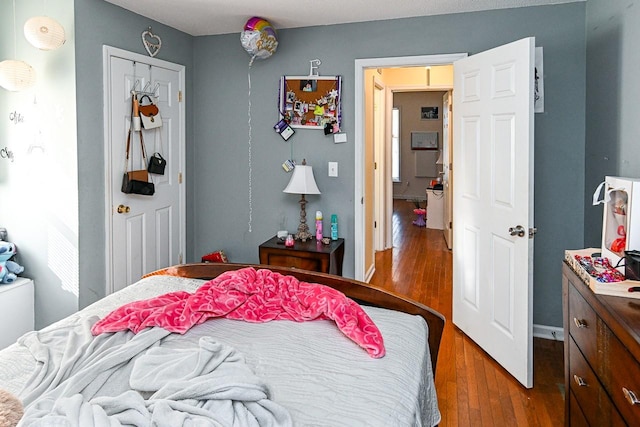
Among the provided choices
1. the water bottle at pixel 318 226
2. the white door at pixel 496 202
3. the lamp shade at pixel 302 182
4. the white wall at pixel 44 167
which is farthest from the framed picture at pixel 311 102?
the white wall at pixel 44 167

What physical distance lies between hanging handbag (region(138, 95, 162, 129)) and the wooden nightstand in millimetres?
1272

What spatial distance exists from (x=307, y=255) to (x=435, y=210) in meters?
4.81

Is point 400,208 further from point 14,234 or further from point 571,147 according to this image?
point 14,234

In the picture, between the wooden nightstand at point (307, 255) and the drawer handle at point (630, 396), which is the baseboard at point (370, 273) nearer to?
the wooden nightstand at point (307, 255)

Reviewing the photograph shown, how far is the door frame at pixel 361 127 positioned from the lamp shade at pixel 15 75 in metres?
2.26

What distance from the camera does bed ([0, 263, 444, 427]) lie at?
46.1 inches

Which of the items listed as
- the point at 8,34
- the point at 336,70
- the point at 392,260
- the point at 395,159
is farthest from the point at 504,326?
the point at 395,159

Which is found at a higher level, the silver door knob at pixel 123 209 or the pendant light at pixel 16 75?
the pendant light at pixel 16 75

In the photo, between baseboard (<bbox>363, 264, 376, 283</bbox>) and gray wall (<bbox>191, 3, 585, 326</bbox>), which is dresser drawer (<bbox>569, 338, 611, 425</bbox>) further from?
baseboard (<bbox>363, 264, 376, 283</bbox>)

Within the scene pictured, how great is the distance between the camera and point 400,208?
10.0 metres

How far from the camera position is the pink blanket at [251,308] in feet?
5.60

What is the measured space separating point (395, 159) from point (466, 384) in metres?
8.46

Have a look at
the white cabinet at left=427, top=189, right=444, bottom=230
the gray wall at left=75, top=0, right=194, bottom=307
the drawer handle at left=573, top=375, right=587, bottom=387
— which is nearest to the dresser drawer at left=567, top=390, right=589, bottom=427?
the drawer handle at left=573, top=375, right=587, bottom=387

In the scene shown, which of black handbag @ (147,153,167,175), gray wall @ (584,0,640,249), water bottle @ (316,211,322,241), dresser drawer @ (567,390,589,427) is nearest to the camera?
dresser drawer @ (567,390,589,427)
